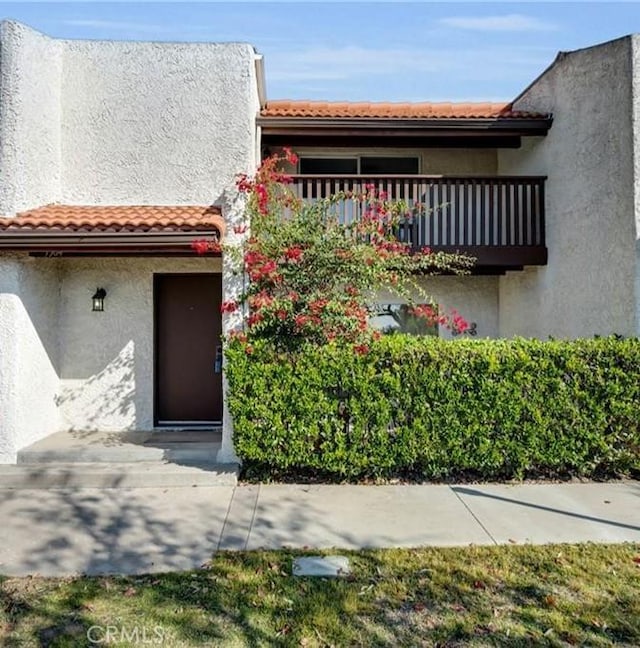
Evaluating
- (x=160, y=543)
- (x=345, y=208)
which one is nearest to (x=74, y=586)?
(x=160, y=543)

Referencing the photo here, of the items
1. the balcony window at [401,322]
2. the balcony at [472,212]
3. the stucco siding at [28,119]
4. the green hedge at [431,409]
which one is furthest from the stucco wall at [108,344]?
the balcony window at [401,322]

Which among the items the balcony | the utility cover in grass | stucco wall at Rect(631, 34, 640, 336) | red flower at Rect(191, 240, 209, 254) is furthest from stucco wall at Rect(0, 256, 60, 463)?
stucco wall at Rect(631, 34, 640, 336)

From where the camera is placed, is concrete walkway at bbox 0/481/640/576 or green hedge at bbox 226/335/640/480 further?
green hedge at bbox 226/335/640/480

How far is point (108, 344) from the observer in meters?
8.81

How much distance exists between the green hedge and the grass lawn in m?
2.12

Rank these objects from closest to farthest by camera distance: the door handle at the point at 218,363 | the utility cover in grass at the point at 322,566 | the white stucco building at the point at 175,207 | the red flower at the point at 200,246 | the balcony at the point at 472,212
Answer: the utility cover in grass at the point at 322,566 < the red flower at the point at 200,246 < the white stucco building at the point at 175,207 < the door handle at the point at 218,363 < the balcony at the point at 472,212

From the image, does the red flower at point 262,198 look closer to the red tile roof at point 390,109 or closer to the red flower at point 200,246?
the red flower at point 200,246

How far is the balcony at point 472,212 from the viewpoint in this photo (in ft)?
32.3

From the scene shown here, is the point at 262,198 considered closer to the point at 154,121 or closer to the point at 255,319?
the point at 255,319

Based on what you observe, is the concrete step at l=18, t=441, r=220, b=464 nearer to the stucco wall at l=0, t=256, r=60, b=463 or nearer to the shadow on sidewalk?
the stucco wall at l=0, t=256, r=60, b=463

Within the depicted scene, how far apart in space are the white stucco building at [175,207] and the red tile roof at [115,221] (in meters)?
0.03

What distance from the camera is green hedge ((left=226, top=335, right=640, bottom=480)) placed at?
678cm

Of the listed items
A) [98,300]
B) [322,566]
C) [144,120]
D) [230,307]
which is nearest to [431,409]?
[322,566]

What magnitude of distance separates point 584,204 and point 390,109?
4697 millimetres
